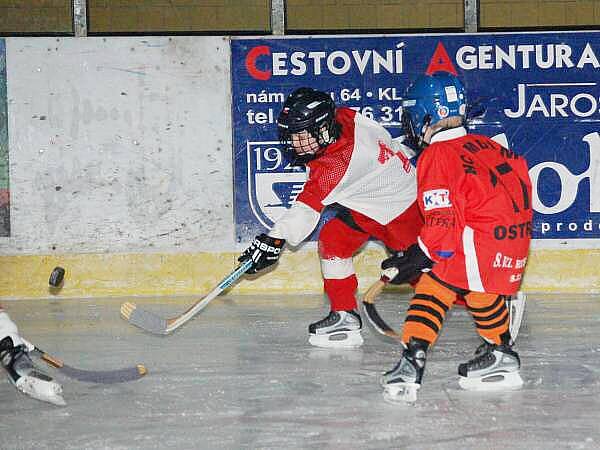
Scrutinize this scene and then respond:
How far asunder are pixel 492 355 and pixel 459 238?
48 centimetres

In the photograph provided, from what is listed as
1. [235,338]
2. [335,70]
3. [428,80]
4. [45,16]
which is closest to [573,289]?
[335,70]

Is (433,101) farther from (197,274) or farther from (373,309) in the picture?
(197,274)

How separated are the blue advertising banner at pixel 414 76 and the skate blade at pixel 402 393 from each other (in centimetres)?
299

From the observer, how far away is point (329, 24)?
639 centimetres

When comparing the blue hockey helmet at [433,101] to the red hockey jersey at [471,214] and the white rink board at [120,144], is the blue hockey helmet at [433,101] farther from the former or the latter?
the white rink board at [120,144]

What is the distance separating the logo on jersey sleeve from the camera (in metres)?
3.38

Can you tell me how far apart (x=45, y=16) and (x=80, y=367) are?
9.69ft

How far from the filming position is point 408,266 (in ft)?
11.6

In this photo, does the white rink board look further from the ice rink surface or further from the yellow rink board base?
the ice rink surface

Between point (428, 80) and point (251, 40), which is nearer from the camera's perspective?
point (428, 80)

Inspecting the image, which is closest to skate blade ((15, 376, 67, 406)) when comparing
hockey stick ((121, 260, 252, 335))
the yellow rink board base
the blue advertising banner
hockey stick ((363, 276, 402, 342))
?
hockey stick ((121, 260, 252, 335))

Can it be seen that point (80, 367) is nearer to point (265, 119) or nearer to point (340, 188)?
point (340, 188)

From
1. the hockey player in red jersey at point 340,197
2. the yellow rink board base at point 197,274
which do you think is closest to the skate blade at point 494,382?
the hockey player in red jersey at point 340,197

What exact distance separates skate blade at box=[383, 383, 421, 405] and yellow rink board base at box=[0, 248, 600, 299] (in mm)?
2891
